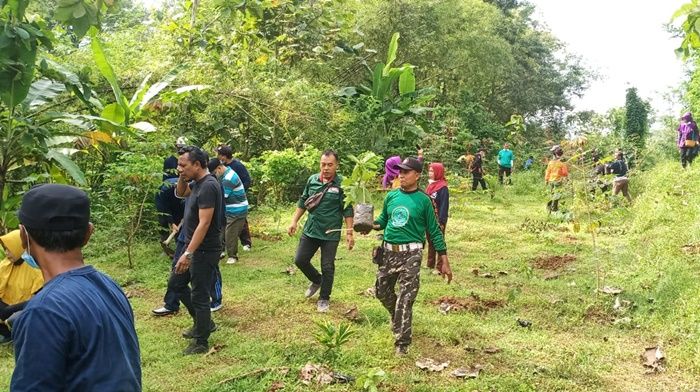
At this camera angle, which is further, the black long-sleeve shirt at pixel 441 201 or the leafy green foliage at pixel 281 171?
the leafy green foliage at pixel 281 171

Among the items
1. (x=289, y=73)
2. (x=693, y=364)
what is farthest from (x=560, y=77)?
(x=693, y=364)

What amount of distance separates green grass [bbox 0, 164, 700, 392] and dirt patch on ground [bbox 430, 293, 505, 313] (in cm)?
10

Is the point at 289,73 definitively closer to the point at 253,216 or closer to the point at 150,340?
the point at 253,216

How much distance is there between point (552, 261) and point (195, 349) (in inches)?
224

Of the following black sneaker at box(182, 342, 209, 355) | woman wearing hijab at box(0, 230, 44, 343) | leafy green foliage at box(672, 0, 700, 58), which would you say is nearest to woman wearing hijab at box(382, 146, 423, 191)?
black sneaker at box(182, 342, 209, 355)

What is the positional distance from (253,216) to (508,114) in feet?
77.6

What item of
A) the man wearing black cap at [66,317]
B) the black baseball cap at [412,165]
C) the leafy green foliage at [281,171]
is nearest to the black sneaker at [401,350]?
the black baseball cap at [412,165]

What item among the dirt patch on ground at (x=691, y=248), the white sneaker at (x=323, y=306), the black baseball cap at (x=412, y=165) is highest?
the black baseball cap at (x=412, y=165)

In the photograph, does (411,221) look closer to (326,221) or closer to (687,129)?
(326,221)

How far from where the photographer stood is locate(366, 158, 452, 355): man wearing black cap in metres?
5.09

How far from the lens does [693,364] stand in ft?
15.9

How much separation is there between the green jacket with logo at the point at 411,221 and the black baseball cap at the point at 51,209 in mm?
3412

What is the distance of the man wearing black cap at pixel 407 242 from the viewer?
5.09 meters

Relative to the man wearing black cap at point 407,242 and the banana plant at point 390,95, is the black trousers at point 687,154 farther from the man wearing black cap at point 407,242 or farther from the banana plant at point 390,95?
the man wearing black cap at point 407,242
